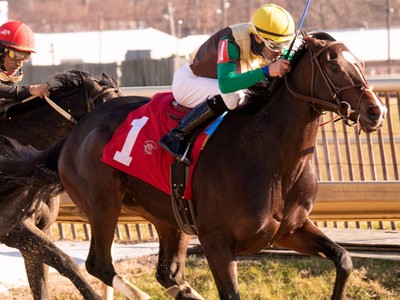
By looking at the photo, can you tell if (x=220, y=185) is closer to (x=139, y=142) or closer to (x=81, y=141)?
(x=139, y=142)

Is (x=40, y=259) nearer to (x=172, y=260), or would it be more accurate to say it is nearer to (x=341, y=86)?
(x=172, y=260)

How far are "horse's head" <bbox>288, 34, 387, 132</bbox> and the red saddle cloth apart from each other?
40.8 inches

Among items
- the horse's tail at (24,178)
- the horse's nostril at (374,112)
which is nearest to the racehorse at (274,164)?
the horse's nostril at (374,112)

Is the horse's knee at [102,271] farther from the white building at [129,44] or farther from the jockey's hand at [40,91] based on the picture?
the white building at [129,44]

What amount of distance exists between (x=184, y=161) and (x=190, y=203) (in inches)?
10.3

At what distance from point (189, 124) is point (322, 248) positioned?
3.63 ft

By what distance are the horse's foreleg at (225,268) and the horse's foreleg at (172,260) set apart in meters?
0.86

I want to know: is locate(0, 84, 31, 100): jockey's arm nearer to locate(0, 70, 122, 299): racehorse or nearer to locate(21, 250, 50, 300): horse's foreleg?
locate(0, 70, 122, 299): racehorse

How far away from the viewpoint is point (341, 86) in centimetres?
552

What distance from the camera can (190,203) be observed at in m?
6.13

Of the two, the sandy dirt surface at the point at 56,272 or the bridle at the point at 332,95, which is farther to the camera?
the sandy dirt surface at the point at 56,272

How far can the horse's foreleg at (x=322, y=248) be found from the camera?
19.7 ft

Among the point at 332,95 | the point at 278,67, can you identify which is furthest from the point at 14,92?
the point at 332,95

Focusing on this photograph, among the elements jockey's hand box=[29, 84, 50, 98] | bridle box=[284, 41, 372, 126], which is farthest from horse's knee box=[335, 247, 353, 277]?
jockey's hand box=[29, 84, 50, 98]
